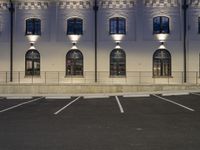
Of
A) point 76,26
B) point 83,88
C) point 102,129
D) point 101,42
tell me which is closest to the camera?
point 102,129

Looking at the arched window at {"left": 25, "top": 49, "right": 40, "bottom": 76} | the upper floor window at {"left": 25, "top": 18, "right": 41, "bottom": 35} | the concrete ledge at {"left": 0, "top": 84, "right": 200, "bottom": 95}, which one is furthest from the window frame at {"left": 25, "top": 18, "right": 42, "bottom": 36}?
the concrete ledge at {"left": 0, "top": 84, "right": 200, "bottom": 95}

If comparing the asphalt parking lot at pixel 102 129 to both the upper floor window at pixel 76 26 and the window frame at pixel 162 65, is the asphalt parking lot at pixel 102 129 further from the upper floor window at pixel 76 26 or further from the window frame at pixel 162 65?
the upper floor window at pixel 76 26

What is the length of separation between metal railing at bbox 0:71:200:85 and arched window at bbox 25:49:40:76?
1.72 ft

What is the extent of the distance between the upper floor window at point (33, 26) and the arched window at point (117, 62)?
6.36 m

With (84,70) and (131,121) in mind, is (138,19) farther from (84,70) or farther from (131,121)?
(131,121)

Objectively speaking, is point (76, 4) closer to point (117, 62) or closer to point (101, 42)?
point (101, 42)

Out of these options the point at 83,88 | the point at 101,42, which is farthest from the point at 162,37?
the point at 83,88

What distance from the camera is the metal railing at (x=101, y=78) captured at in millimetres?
27344

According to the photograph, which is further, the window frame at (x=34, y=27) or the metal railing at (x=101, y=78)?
the window frame at (x=34, y=27)

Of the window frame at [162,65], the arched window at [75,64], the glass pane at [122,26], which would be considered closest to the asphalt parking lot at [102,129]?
the window frame at [162,65]

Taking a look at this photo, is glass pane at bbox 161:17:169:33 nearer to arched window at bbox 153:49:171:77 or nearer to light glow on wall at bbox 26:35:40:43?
arched window at bbox 153:49:171:77

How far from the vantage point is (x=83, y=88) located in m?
25.1

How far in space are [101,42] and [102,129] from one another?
18474mm

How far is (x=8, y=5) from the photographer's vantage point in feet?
93.3
